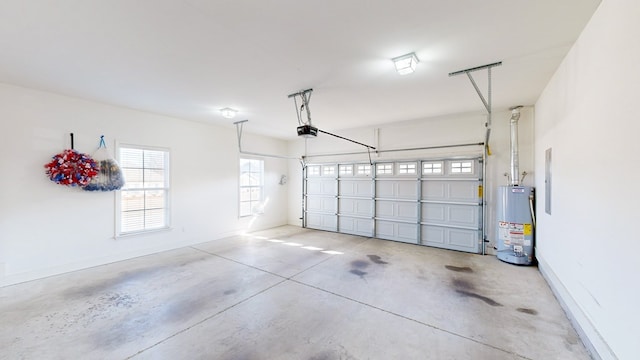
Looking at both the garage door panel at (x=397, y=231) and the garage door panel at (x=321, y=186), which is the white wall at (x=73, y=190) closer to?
the garage door panel at (x=321, y=186)

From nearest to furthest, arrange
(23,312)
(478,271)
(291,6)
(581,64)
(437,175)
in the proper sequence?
(291,6), (581,64), (23,312), (478,271), (437,175)

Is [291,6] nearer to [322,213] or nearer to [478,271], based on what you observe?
[478,271]

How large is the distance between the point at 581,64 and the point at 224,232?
683 centimetres

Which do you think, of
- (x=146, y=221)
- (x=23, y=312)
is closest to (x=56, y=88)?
(x=146, y=221)

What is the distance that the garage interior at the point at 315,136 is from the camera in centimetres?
201

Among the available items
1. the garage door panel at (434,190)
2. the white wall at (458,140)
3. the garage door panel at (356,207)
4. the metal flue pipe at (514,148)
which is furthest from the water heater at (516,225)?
the garage door panel at (356,207)

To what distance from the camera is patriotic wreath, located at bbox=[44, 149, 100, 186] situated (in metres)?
3.78

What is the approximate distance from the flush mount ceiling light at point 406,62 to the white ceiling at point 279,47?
72 mm

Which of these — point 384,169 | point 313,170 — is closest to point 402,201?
point 384,169

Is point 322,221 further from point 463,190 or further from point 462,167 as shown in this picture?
point 462,167

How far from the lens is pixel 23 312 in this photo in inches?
110

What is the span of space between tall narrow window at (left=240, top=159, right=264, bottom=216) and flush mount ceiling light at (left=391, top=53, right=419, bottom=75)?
5187 mm

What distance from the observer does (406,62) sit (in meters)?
2.72

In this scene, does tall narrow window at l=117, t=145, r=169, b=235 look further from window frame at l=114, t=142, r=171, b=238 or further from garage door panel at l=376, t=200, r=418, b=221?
garage door panel at l=376, t=200, r=418, b=221
